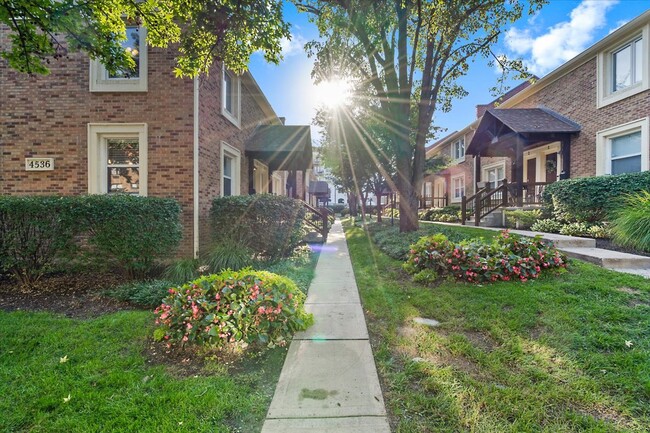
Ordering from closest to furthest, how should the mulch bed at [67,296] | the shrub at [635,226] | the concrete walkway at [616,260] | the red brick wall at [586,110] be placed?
the mulch bed at [67,296] → the concrete walkway at [616,260] → the shrub at [635,226] → the red brick wall at [586,110]

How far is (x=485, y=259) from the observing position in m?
4.82

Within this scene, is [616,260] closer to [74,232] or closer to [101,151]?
[74,232]

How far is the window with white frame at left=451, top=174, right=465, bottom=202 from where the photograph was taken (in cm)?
→ 2145

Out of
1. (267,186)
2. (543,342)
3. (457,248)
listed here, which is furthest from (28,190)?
(543,342)

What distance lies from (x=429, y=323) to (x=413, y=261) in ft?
6.69

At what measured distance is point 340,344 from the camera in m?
3.11

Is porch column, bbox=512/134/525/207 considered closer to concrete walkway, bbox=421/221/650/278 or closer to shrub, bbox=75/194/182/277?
concrete walkway, bbox=421/221/650/278

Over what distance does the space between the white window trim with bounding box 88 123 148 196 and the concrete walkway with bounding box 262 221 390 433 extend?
217 inches

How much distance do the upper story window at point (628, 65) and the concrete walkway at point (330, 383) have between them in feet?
39.5

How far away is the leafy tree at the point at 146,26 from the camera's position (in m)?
3.94

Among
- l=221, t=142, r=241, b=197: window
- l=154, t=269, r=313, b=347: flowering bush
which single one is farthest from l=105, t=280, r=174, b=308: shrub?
l=221, t=142, r=241, b=197: window

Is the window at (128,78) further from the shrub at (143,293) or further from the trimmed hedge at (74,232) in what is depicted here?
the shrub at (143,293)

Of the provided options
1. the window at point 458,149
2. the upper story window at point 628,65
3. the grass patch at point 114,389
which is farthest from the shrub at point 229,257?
the window at point 458,149

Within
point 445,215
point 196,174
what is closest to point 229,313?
point 196,174
